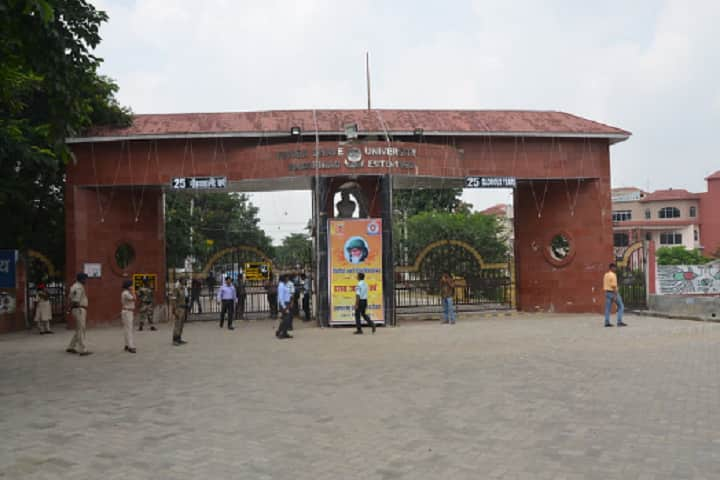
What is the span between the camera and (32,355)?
42.6 ft

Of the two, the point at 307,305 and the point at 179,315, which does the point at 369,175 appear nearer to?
the point at 307,305

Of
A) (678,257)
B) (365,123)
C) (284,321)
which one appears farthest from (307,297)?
(678,257)

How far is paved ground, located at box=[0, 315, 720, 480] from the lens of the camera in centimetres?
545

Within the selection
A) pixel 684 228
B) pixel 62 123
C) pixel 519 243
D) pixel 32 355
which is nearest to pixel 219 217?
pixel 519 243

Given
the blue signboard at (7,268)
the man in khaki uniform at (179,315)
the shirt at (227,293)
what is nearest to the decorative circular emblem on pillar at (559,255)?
the shirt at (227,293)

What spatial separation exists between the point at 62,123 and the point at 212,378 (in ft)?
15.1

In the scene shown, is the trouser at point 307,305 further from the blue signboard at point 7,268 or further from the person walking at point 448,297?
the blue signboard at point 7,268

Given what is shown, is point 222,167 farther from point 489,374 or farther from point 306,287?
point 489,374

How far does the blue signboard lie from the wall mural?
19.6 meters

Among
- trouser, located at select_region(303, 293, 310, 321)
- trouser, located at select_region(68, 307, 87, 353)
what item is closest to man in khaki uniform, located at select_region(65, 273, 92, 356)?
trouser, located at select_region(68, 307, 87, 353)

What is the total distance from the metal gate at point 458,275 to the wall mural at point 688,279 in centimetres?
467

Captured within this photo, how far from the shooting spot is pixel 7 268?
19094 mm

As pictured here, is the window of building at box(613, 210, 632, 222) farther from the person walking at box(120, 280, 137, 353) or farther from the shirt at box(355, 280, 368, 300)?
the person walking at box(120, 280, 137, 353)

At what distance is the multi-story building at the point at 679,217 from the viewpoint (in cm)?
6056
